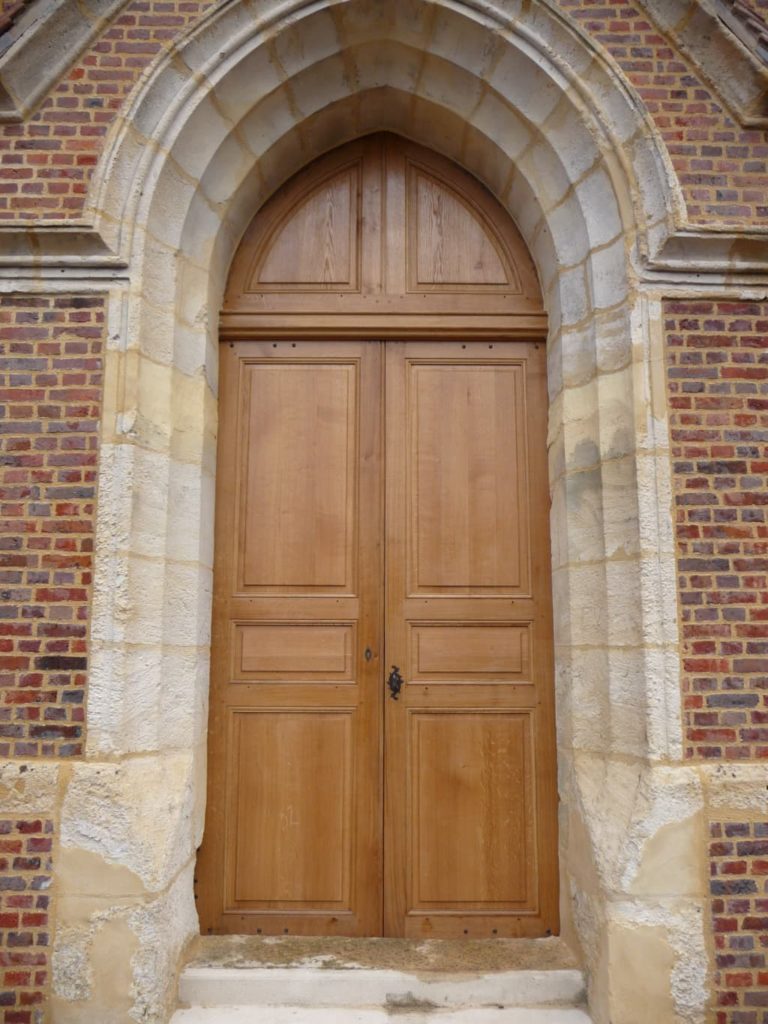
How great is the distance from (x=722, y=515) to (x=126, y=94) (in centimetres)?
328

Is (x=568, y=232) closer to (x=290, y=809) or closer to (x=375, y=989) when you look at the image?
(x=290, y=809)

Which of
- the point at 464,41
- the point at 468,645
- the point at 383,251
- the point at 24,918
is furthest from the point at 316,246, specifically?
the point at 24,918

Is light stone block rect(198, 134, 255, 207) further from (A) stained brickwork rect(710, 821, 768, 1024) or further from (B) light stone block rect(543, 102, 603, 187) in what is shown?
(A) stained brickwork rect(710, 821, 768, 1024)

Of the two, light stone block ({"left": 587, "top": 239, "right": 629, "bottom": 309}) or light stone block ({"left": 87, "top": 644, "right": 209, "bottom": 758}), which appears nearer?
light stone block ({"left": 87, "top": 644, "right": 209, "bottom": 758})

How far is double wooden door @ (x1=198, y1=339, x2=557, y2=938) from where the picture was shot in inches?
153

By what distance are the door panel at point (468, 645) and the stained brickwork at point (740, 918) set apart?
0.84 metres

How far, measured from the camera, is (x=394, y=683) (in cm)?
400

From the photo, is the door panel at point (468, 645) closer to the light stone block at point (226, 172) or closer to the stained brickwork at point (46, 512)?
the light stone block at point (226, 172)

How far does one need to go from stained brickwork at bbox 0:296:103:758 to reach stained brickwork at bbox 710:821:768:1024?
2.68 metres

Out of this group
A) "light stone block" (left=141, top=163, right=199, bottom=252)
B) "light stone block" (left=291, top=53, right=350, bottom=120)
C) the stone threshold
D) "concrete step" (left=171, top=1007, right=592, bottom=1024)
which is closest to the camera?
"concrete step" (left=171, top=1007, right=592, bottom=1024)

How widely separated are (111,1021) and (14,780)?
3.34 ft

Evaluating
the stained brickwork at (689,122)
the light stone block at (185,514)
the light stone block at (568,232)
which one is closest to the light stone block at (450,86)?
the stained brickwork at (689,122)

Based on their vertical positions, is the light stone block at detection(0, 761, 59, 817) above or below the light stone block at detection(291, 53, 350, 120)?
below

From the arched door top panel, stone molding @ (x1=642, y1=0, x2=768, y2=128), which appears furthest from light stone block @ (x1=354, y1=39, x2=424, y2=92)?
stone molding @ (x1=642, y1=0, x2=768, y2=128)
